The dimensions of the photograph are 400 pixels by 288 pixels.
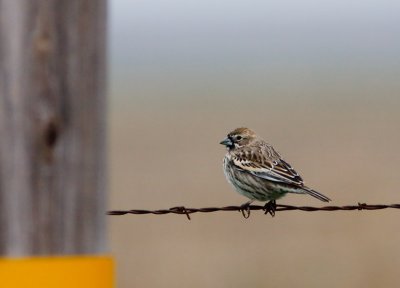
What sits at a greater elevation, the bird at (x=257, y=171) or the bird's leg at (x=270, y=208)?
the bird at (x=257, y=171)

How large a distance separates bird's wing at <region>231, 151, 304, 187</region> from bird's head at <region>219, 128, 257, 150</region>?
17 centimetres

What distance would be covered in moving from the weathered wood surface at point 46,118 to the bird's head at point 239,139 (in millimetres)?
6528

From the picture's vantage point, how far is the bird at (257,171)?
9.47 metres

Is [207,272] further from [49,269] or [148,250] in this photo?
[49,269]

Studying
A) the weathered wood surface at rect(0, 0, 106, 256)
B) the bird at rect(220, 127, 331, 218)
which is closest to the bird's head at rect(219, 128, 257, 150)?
the bird at rect(220, 127, 331, 218)

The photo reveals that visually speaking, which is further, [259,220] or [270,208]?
[259,220]

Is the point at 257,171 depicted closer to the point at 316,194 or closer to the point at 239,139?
the point at 239,139

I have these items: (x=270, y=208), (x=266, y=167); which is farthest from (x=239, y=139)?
(x=270, y=208)

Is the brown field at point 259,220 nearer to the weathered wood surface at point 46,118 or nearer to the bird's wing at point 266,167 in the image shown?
the bird's wing at point 266,167

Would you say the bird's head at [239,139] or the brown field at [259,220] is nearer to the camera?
the bird's head at [239,139]

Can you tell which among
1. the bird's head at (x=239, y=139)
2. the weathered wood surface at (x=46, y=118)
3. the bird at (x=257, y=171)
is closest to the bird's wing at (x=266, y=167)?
the bird at (x=257, y=171)

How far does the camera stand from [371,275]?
45.0 ft

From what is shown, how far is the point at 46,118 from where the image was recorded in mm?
3641

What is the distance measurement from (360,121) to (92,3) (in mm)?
34361
